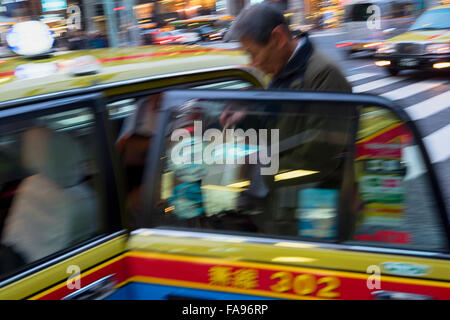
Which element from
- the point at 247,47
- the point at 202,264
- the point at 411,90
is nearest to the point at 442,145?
the point at 411,90

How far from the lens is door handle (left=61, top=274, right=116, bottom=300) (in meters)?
1.82

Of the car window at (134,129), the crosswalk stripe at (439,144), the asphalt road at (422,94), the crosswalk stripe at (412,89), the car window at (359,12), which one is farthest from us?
the car window at (359,12)

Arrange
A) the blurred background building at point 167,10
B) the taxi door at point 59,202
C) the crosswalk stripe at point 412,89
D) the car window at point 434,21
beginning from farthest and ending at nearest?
the blurred background building at point 167,10
the car window at point 434,21
the crosswalk stripe at point 412,89
the taxi door at point 59,202

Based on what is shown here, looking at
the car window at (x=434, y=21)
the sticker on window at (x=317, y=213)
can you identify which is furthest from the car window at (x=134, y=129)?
the car window at (x=434, y=21)

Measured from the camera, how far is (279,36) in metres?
2.38

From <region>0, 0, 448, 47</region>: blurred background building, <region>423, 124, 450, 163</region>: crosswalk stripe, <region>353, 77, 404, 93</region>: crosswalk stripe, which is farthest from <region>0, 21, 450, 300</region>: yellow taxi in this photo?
<region>353, 77, 404, 93</region>: crosswalk stripe

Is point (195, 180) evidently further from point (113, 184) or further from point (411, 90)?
point (411, 90)

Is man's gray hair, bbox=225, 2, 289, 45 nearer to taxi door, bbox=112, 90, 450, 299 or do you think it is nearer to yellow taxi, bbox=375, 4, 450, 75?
taxi door, bbox=112, 90, 450, 299

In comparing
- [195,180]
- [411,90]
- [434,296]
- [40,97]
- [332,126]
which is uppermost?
[40,97]

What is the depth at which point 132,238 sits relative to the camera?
203 cm

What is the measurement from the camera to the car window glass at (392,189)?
5.68 ft

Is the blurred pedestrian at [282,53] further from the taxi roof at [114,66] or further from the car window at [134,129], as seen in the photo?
the car window at [134,129]

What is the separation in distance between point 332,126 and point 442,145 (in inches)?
241

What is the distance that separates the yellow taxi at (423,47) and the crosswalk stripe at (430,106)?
4.63ft
